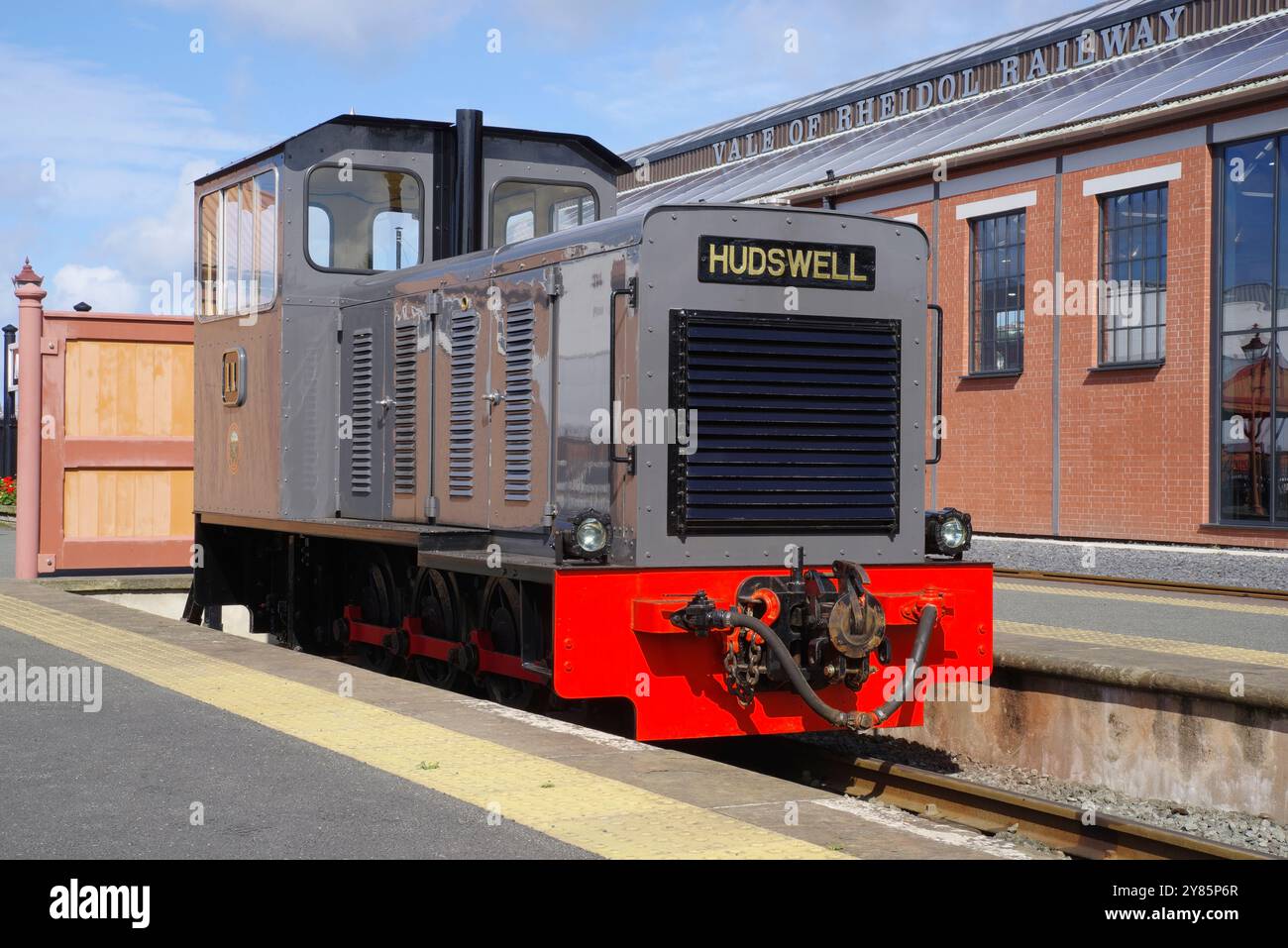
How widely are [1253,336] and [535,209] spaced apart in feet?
35.0

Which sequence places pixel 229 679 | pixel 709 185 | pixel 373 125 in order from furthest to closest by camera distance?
pixel 709 185 → pixel 373 125 → pixel 229 679

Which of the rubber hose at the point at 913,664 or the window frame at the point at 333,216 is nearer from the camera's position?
the rubber hose at the point at 913,664

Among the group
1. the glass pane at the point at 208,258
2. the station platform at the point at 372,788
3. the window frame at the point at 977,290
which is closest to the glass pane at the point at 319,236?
the glass pane at the point at 208,258

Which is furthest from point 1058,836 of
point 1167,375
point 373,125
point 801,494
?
point 1167,375

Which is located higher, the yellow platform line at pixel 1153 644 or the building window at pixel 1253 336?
the building window at pixel 1253 336

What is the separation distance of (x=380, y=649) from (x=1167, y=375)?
11.7 metres

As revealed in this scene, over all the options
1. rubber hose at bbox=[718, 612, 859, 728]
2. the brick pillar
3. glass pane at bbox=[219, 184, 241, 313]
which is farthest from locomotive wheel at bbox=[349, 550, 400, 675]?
the brick pillar

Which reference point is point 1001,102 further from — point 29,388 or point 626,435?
point 626,435

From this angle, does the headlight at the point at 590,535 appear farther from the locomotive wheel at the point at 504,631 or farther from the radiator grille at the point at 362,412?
the radiator grille at the point at 362,412

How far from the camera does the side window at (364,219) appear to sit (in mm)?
9633

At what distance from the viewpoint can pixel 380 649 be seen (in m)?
10.2

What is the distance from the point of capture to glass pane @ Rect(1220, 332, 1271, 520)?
17.0m

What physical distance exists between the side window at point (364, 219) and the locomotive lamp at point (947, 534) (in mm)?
4015
